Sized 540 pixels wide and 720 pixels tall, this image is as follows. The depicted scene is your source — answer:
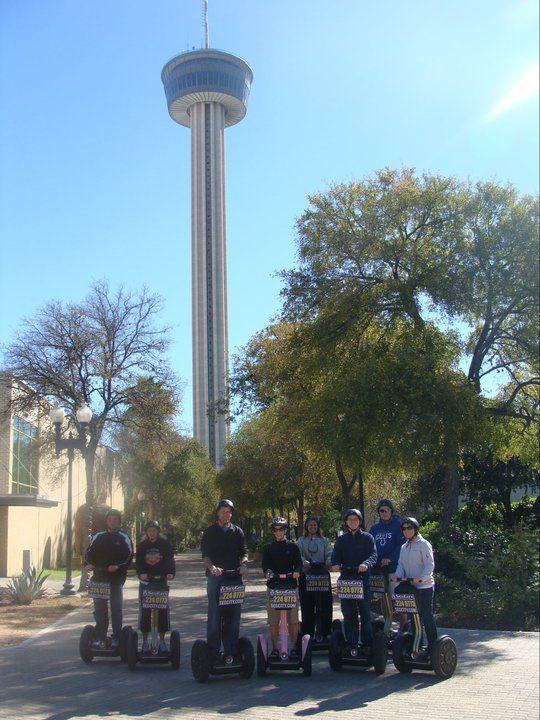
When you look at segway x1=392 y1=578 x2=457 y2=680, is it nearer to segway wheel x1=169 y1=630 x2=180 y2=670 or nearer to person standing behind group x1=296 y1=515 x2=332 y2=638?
person standing behind group x1=296 y1=515 x2=332 y2=638

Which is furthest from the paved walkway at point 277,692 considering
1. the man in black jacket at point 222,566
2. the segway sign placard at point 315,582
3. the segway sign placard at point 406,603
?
the segway sign placard at point 315,582

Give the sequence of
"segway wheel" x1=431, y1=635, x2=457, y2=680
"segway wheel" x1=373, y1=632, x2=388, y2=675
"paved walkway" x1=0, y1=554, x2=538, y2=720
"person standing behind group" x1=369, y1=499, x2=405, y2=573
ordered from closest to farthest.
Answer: "paved walkway" x1=0, y1=554, x2=538, y2=720, "segway wheel" x1=431, y1=635, x2=457, y2=680, "segway wheel" x1=373, y1=632, x2=388, y2=675, "person standing behind group" x1=369, y1=499, x2=405, y2=573

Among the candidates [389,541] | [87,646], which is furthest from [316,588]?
[87,646]

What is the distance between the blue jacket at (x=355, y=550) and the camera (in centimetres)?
881

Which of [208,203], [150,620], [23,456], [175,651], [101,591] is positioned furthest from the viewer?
[208,203]

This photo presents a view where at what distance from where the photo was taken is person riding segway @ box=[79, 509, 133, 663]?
9641 mm

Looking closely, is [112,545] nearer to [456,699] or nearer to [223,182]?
[456,699]

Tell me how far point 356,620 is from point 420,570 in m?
0.94

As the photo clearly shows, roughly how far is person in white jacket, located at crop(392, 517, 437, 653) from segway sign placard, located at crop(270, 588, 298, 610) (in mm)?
1145

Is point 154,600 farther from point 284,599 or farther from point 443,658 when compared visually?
point 443,658

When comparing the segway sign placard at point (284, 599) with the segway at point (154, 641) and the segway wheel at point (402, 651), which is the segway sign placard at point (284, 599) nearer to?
the segway wheel at point (402, 651)

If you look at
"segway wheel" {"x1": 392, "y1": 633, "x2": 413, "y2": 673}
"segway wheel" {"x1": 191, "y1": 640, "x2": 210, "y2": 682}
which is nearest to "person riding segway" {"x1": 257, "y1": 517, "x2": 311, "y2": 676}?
"segway wheel" {"x1": 191, "y1": 640, "x2": 210, "y2": 682}

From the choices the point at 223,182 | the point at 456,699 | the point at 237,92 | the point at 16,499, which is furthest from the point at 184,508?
the point at 237,92

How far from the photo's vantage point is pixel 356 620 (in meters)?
8.69
